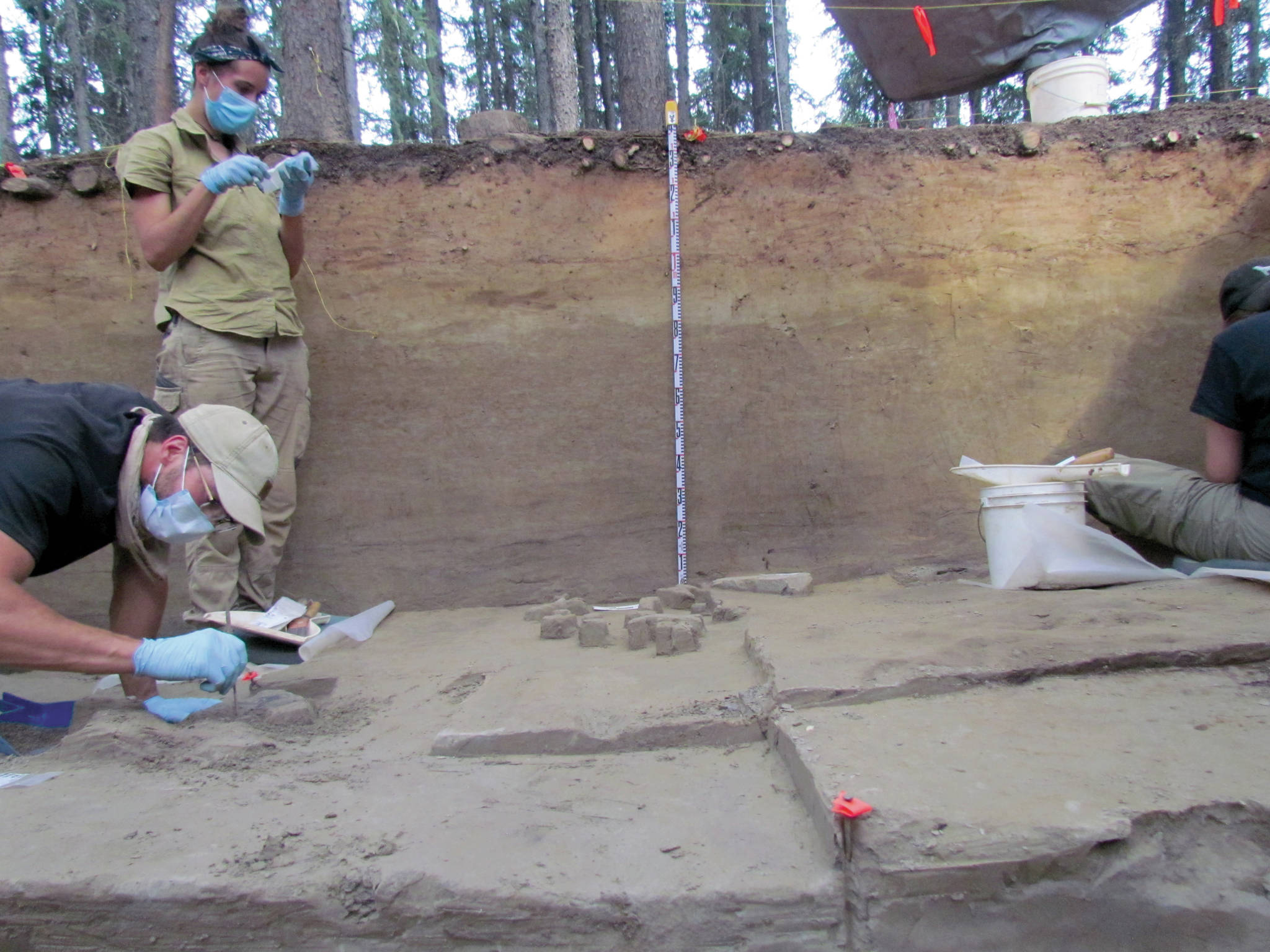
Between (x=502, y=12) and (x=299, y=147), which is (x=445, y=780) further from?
(x=502, y=12)

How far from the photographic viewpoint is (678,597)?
3459mm

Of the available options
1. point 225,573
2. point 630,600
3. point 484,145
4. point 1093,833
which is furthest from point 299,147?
point 1093,833

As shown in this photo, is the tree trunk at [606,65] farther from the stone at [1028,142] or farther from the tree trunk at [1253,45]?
the stone at [1028,142]

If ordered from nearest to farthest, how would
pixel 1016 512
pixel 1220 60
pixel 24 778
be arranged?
pixel 24 778
pixel 1016 512
pixel 1220 60

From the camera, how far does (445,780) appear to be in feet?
6.47

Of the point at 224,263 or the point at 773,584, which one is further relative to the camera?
the point at 773,584

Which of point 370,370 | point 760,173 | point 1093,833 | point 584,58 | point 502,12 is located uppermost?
point 502,12

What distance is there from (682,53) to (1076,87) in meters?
11.8

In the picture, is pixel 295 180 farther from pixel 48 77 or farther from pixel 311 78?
pixel 48 77

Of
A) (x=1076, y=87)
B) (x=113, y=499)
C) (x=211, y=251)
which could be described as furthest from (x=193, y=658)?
(x=1076, y=87)

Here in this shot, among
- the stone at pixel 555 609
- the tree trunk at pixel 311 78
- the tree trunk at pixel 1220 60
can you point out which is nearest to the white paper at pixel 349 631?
the stone at pixel 555 609

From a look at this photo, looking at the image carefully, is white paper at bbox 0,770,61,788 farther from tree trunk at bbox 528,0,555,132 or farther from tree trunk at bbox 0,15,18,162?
tree trunk at bbox 528,0,555,132

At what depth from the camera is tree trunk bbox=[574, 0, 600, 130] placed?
568 inches

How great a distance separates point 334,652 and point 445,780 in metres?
1.49
